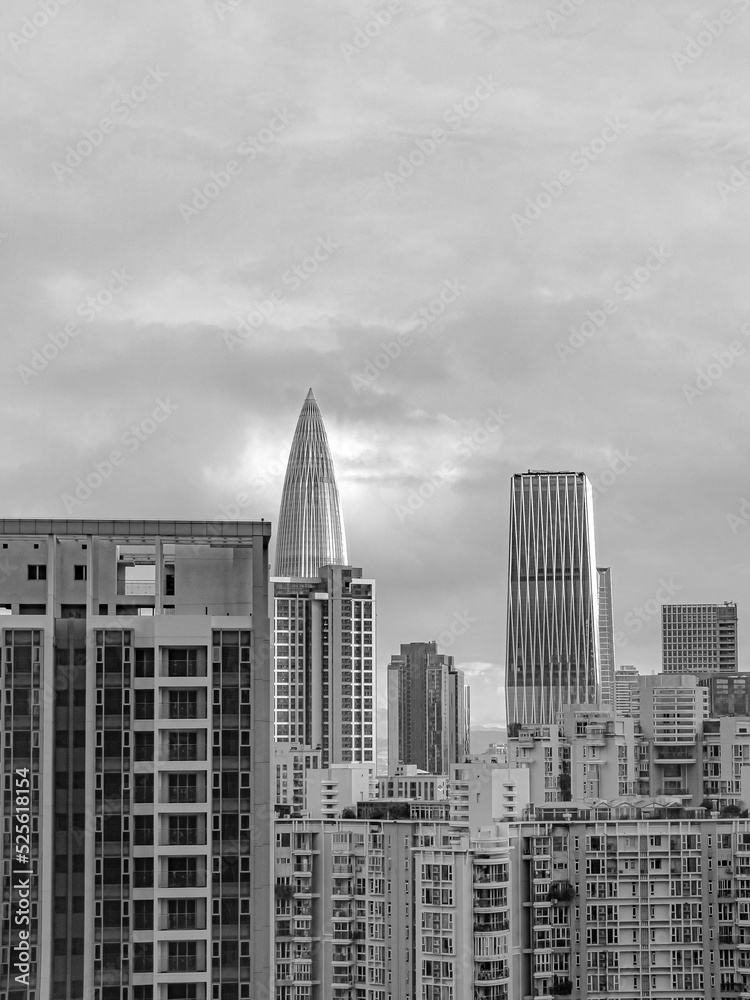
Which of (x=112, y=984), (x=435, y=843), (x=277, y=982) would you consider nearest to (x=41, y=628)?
(x=112, y=984)

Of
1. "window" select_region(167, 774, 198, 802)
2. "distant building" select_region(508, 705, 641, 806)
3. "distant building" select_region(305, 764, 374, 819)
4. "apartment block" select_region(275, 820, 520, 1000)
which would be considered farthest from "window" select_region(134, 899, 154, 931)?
"distant building" select_region(508, 705, 641, 806)

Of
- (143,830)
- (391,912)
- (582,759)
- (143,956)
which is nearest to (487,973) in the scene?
(391,912)

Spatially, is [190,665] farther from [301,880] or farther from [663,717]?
[663,717]

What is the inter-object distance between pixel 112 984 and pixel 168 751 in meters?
7.50

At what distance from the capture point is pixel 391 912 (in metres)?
105

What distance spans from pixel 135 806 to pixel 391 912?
5129 centimetres

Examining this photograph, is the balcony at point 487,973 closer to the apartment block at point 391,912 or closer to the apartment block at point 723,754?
the apartment block at point 391,912

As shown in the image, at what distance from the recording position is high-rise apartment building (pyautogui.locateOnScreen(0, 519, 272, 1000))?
182 feet

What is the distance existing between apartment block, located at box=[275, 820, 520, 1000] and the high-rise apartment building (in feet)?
131

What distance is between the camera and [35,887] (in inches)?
2179

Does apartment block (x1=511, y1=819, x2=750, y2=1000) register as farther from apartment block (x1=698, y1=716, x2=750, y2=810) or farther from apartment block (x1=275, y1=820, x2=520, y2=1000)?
apartment block (x1=698, y1=716, x2=750, y2=810)

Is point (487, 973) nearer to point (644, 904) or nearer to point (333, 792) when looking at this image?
point (644, 904)

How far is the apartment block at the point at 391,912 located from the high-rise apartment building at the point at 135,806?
131 ft

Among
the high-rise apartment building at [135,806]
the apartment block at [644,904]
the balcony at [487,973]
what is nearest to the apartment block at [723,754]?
the apartment block at [644,904]
